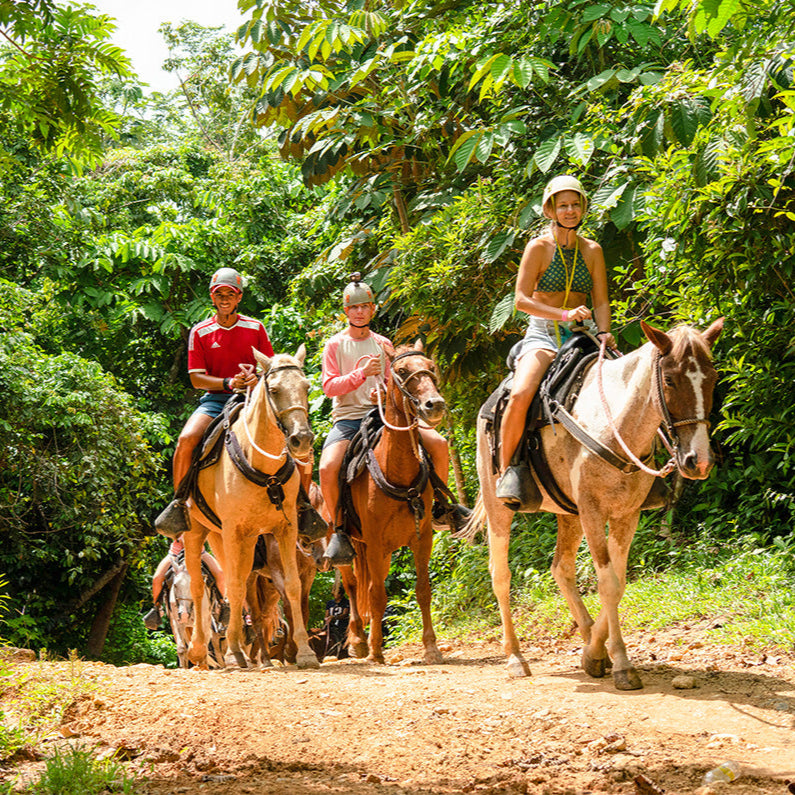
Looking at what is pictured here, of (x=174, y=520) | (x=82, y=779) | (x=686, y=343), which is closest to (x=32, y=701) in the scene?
(x=82, y=779)

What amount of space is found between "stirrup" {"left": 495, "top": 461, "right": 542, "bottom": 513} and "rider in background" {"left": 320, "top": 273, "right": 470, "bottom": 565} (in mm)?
2208

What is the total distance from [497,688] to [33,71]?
4818 millimetres

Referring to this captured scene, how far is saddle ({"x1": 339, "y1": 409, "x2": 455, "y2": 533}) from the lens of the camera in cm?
901

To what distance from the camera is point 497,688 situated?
263 inches

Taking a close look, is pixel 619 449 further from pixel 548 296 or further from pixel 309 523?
pixel 309 523

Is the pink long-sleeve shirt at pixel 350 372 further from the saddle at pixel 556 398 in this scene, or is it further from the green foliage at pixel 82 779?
the green foliage at pixel 82 779

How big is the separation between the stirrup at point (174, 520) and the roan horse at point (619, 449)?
10.9 feet

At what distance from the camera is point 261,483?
851cm

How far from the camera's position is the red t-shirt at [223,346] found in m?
9.39

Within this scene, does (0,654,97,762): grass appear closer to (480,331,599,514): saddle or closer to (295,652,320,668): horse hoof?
(295,652,320,668): horse hoof

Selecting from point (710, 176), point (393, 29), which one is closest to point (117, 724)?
point (710, 176)

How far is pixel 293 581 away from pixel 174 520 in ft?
4.18

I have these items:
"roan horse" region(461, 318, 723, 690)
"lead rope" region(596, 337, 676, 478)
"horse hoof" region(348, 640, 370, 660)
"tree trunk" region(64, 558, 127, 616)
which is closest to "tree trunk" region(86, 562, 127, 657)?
"tree trunk" region(64, 558, 127, 616)

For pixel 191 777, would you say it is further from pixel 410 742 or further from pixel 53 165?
pixel 53 165
